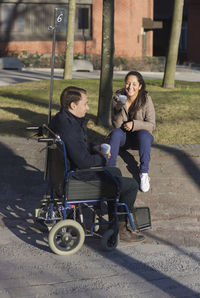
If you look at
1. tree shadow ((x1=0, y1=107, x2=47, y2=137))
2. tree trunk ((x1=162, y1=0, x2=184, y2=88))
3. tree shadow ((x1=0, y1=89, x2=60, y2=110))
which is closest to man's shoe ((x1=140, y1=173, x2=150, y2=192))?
tree shadow ((x1=0, y1=107, x2=47, y2=137))

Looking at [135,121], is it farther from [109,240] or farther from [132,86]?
[109,240]

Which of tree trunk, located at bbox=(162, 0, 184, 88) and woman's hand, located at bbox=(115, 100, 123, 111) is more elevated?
tree trunk, located at bbox=(162, 0, 184, 88)

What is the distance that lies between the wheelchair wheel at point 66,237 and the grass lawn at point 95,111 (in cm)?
409

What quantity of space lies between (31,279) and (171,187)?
3076 mm

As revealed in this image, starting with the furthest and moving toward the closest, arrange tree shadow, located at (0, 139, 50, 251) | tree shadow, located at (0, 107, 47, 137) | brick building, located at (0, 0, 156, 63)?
brick building, located at (0, 0, 156, 63), tree shadow, located at (0, 107, 47, 137), tree shadow, located at (0, 139, 50, 251)

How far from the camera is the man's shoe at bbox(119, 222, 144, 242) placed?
5.92 m

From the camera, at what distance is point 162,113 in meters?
11.7

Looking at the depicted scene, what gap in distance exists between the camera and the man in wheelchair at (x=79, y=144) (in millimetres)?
5746

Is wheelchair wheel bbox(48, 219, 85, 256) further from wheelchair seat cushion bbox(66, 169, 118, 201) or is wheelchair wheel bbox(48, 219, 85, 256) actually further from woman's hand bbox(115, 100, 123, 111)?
woman's hand bbox(115, 100, 123, 111)

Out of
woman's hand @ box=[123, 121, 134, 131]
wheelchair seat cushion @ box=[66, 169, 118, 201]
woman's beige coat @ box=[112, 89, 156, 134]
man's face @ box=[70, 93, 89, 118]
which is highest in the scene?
man's face @ box=[70, 93, 89, 118]

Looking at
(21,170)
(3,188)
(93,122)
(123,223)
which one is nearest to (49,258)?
(123,223)

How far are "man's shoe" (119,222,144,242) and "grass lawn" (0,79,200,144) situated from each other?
3.61 meters

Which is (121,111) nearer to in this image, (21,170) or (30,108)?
(21,170)

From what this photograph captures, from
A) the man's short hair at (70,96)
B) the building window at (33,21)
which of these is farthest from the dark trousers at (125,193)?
the building window at (33,21)
